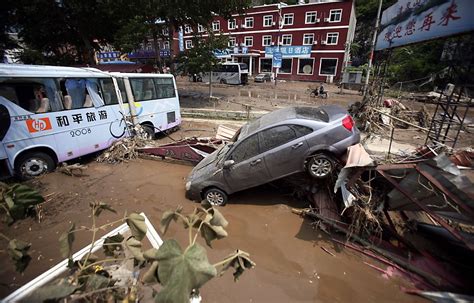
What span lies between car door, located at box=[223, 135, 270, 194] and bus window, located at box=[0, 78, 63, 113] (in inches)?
198

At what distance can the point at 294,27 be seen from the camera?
107 feet

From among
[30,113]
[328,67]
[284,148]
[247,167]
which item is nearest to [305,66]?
[328,67]

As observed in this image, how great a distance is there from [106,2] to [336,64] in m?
26.1

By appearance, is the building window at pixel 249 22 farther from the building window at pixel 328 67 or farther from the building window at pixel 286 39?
the building window at pixel 328 67

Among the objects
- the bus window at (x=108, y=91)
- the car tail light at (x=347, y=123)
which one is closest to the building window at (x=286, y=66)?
the bus window at (x=108, y=91)

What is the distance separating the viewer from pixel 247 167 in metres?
5.07

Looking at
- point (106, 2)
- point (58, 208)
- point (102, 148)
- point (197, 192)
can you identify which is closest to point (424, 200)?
point (197, 192)

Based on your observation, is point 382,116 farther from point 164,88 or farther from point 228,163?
point 164,88

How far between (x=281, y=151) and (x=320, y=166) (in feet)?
2.65

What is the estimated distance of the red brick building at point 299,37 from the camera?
96.5 ft

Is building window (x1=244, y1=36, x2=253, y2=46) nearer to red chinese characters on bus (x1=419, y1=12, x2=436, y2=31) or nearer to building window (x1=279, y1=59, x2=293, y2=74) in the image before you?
building window (x1=279, y1=59, x2=293, y2=74)

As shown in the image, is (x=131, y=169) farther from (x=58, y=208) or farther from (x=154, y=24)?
(x=154, y=24)

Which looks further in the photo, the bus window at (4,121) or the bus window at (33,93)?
the bus window at (33,93)

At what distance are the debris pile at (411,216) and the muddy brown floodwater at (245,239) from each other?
33 cm
